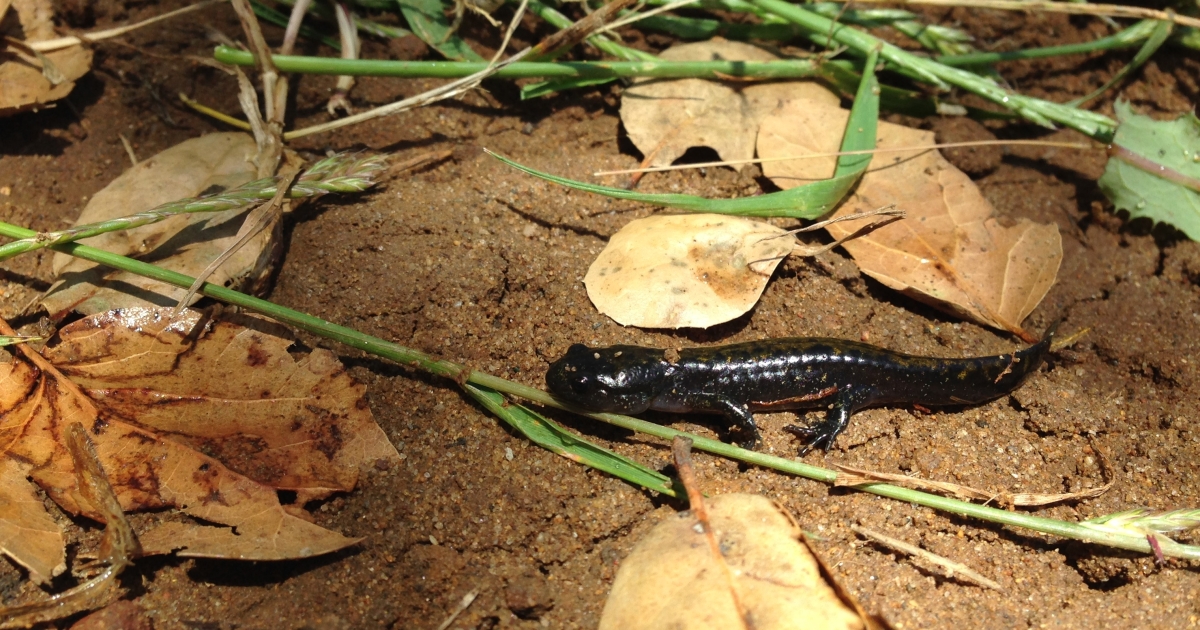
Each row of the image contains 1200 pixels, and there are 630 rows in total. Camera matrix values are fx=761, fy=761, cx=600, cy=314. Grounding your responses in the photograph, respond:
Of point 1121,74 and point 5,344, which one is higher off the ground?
point 1121,74

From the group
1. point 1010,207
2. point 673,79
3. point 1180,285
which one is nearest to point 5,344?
point 673,79

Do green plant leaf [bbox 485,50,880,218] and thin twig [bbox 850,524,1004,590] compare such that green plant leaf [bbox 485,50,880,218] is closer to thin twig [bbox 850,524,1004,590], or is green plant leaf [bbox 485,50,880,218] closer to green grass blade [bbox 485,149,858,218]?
green grass blade [bbox 485,149,858,218]

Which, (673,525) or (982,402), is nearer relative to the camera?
(673,525)

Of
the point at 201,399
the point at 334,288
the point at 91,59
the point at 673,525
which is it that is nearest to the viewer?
the point at 673,525

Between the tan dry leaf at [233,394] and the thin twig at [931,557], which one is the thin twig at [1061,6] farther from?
the tan dry leaf at [233,394]

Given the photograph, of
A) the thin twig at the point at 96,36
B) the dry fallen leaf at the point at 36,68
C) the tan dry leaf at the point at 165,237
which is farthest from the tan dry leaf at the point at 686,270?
the dry fallen leaf at the point at 36,68

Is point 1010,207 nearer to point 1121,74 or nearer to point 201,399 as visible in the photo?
point 1121,74
